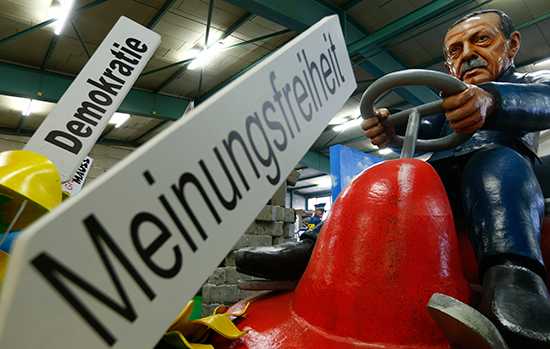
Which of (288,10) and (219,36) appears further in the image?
(219,36)

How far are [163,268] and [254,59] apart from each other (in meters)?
6.47

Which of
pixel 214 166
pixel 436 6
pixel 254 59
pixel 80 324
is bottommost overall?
pixel 80 324

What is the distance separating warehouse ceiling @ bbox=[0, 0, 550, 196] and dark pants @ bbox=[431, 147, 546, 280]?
3.10 meters

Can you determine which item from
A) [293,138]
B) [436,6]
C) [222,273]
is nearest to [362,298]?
[293,138]

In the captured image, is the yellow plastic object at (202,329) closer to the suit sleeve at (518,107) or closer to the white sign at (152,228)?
the white sign at (152,228)

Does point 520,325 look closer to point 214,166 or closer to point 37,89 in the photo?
point 214,166

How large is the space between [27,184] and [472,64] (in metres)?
1.55

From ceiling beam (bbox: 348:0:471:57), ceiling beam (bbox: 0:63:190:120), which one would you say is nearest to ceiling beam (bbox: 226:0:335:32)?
ceiling beam (bbox: 348:0:471:57)

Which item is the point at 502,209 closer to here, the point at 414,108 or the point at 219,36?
the point at 414,108

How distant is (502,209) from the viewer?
837 mm

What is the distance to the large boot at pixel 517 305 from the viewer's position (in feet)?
1.91

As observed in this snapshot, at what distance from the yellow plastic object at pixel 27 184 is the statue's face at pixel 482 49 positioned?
1.50 m

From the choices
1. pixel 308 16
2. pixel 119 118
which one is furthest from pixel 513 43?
pixel 119 118

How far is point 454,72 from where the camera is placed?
141 cm
